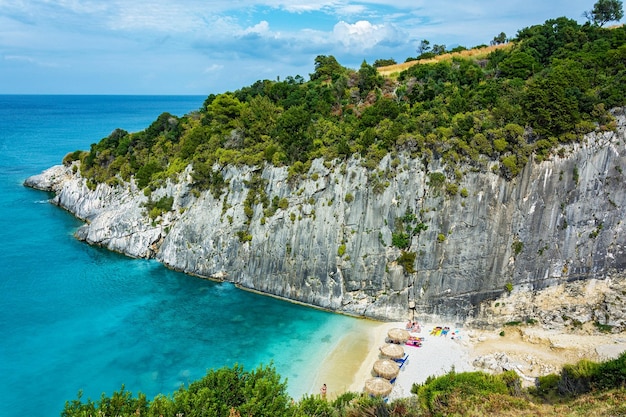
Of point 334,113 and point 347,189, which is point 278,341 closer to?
point 347,189

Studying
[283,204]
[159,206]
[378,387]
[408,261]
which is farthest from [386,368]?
[159,206]

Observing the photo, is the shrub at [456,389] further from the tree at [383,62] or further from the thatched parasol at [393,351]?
the tree at [383,62]

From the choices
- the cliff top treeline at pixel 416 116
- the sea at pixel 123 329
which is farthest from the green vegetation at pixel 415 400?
the cliff top treeline at pixel 416 116

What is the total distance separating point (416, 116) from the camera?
35.9 meters

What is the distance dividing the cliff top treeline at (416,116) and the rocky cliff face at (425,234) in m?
1.30

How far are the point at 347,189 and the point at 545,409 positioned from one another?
65.0 feet

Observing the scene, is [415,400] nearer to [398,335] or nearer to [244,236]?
[398,335]

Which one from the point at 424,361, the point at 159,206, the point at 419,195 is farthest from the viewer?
the point at 159,206

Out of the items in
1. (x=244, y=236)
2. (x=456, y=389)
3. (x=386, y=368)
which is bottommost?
(x=386, y=368)

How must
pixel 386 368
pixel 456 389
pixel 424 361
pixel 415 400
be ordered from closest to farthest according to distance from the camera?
pixel 456 389 → pixel 415 400 → pixel 386 368 → pixel 424 361

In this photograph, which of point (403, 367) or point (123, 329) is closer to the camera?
point (403, 367)

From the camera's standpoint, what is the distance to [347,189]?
32.0 meters

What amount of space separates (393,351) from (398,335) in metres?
1.84

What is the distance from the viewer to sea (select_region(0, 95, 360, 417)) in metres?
23.1
